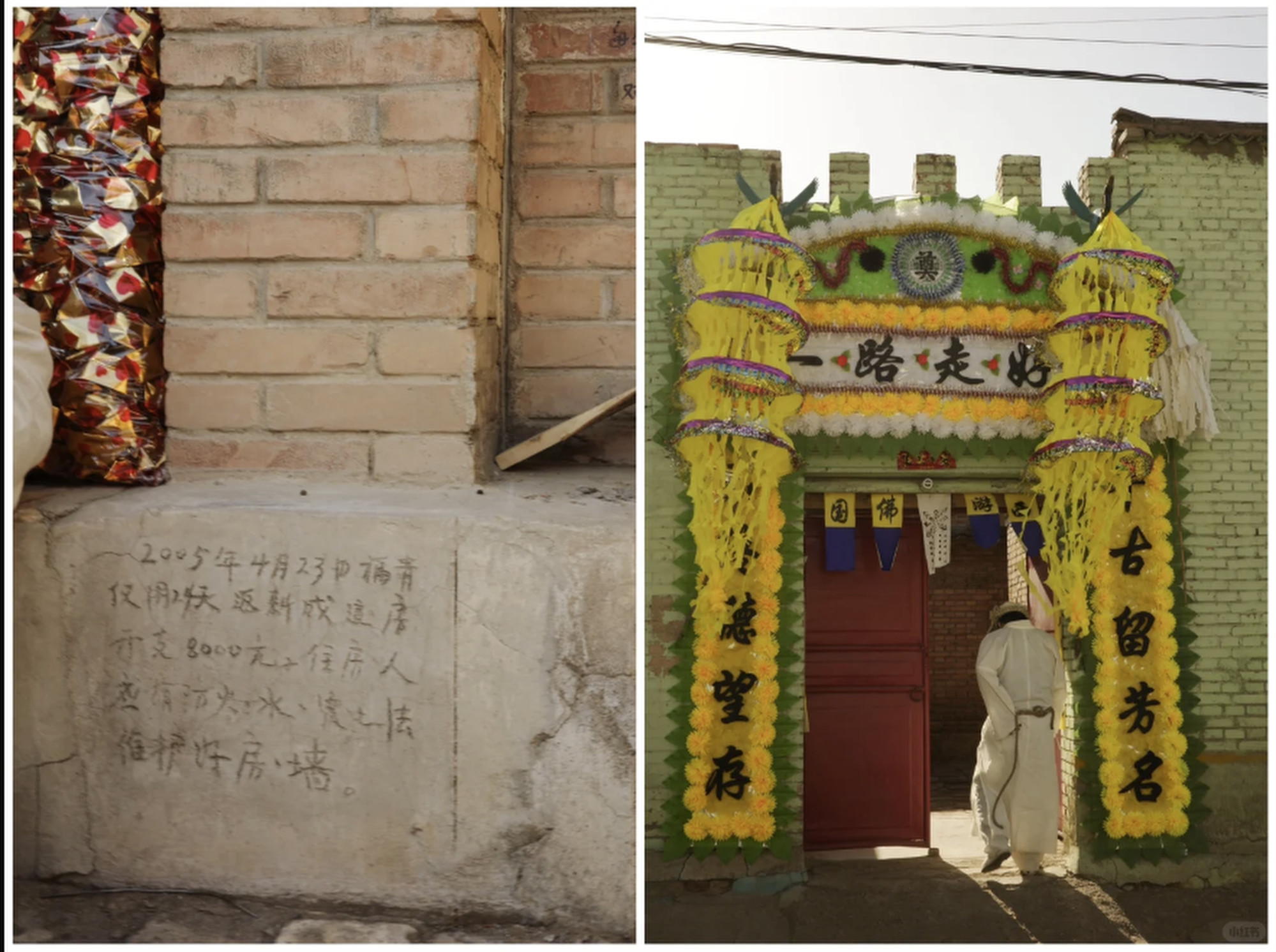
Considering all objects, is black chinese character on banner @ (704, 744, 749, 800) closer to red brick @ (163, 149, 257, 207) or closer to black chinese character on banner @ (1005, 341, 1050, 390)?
black chinese character on banner @ (1005, 341, 1050, 390)

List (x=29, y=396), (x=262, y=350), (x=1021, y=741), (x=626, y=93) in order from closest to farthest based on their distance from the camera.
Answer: (x=29, y=396)
(x=262, y=350)
(x=626, y=93)
(x=1021, y=741)

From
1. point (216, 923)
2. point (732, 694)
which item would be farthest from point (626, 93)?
point (732, 694)

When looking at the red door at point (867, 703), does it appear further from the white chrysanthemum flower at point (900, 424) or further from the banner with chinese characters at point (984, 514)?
the white chrysanthemum flower at point (900, 424)

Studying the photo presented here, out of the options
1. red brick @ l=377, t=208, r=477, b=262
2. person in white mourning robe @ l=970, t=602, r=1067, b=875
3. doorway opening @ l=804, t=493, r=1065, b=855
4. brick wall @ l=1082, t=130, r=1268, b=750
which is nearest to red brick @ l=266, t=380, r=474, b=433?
red brick @ l=377, t=208, r=477, b=262

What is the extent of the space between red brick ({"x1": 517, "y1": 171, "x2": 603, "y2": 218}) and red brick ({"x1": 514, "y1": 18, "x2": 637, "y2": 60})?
0.26 metres

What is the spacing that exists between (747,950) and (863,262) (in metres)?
3.27

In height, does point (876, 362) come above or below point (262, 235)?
above

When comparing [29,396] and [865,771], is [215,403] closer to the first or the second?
[29,396]

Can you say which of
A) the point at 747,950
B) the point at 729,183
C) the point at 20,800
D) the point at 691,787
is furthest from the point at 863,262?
the point at 20,800

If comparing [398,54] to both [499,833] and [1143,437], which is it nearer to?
[499,833]

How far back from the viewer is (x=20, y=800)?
67.5 inches

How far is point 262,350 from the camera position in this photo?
179cm

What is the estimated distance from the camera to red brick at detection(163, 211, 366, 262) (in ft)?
5.76

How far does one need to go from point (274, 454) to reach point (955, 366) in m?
3.84
